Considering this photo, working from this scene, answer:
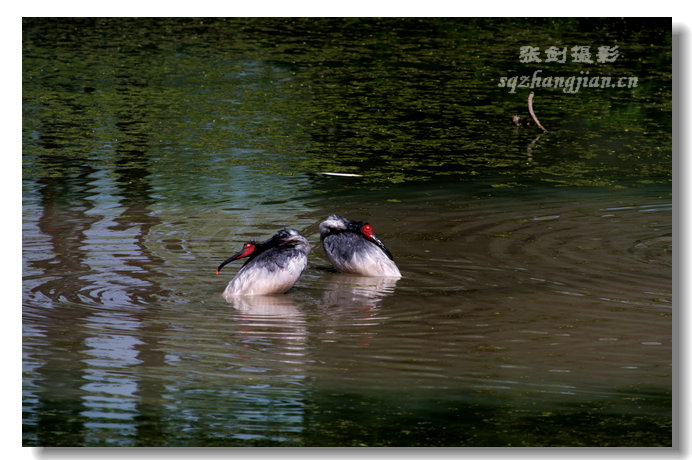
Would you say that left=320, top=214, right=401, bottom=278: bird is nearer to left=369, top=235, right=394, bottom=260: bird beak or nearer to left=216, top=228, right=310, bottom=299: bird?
left=369, top=235, right=394, bottom=260: bird beak

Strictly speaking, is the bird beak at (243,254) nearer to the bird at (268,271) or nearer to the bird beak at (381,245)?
the bird at (268,271)

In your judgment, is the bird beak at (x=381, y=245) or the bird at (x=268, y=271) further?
the bird beak at (x=381, y=245)

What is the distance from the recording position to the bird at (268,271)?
306 inches

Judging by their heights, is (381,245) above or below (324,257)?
above

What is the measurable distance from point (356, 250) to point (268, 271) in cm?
84

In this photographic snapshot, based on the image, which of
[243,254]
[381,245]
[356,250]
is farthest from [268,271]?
[381,245]

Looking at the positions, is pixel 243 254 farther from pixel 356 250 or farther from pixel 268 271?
pixel 356 250

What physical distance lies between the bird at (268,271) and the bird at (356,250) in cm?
45

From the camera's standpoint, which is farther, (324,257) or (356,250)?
(324,257)

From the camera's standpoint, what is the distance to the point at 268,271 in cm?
778

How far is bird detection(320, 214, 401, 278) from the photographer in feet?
27.1

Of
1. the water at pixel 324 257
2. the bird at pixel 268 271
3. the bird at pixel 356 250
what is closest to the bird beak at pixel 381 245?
the bird at pixel 356 250
